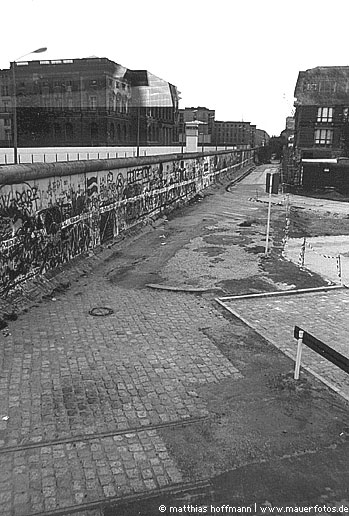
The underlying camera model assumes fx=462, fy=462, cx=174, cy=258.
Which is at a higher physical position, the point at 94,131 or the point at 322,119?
the point at 322,119

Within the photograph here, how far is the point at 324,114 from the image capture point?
4712cm

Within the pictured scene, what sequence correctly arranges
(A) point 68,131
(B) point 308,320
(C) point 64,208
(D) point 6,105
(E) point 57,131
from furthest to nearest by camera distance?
(A) point 68,131 < (E) point 57,131 < (D) point 6,105 < (C) point 64,208 < (B) point 308,320

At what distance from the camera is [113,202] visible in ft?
58.3

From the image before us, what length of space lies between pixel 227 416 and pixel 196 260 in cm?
933

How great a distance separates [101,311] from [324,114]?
43.3 metres

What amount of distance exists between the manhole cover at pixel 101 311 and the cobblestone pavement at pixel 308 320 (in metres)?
2.84

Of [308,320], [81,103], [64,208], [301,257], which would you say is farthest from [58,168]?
[81,103]

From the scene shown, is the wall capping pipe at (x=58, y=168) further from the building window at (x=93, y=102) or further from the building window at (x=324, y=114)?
the building window at (x=324, y=114)

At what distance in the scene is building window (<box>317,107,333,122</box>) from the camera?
154ft

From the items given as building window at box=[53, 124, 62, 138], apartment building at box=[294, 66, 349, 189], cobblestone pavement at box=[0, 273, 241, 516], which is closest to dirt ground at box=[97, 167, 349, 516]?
cobblestone pavement at box=[0, 273, 241, 516]

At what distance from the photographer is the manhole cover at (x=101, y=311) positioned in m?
10.4

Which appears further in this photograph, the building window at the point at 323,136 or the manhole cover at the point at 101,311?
the building window at the point at 323,136

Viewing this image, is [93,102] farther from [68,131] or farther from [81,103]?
[68,131]

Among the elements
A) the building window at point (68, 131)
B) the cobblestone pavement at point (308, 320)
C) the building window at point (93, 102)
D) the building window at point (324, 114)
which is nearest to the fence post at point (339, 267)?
the cobblestone pavement at point (308, 320)
